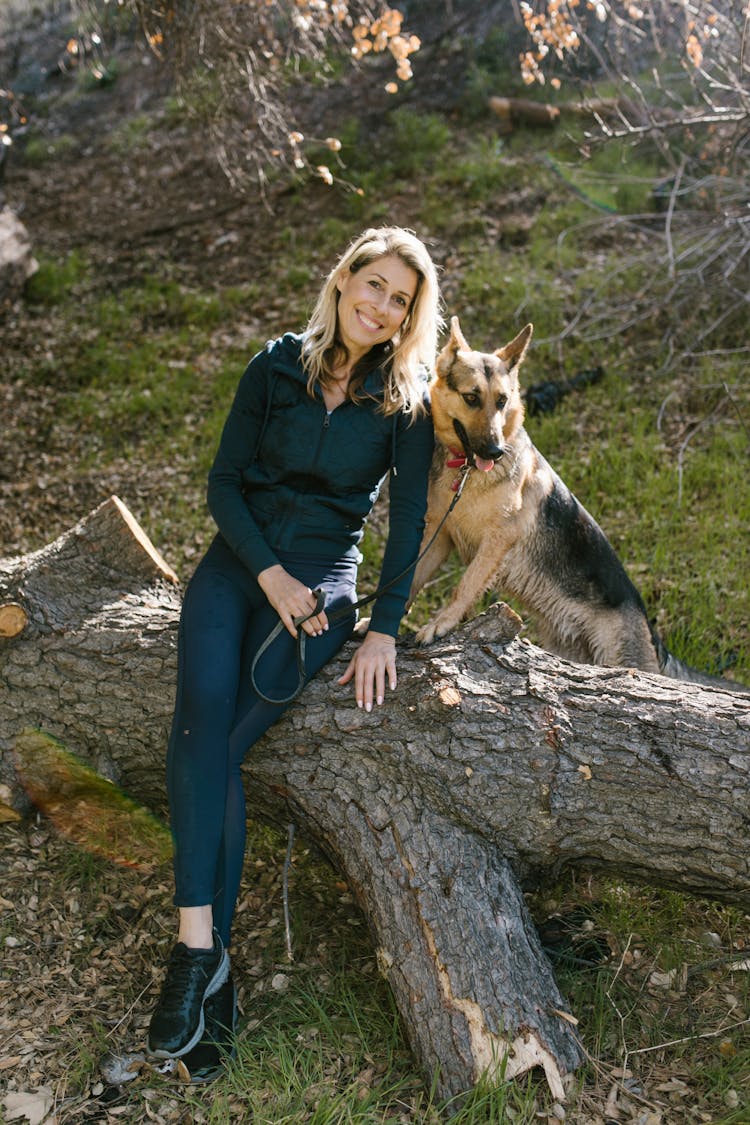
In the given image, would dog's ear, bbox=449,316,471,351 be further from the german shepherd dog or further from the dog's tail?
the dog's tail

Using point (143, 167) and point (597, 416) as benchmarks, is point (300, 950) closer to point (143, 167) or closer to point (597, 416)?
point (597, 416)

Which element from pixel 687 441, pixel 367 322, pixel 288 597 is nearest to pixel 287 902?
pixel 288 597

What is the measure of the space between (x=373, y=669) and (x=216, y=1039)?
1.27 metres

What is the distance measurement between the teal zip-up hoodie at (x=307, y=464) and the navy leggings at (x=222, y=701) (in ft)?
0.48

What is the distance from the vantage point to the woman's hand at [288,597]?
119 inches

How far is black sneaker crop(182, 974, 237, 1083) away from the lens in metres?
2.61

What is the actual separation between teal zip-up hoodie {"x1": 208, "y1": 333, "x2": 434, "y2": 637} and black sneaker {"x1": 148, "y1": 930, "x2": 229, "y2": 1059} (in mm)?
1238

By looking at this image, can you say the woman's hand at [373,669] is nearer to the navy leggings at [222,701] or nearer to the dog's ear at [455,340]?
the navy leggings at [222,701]

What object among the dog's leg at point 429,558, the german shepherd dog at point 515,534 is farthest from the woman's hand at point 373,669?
the dog's leg at point 429,558

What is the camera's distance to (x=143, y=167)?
11.9 m

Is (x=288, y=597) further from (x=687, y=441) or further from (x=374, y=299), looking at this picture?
(x=687, y=441)

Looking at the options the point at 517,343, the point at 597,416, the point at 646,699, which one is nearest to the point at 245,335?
the point at 597,416

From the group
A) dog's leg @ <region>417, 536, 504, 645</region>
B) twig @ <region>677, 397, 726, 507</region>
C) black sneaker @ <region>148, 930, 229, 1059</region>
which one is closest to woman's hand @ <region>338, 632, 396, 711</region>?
dog's leg @ <region>417, 536, 504, 645</region>

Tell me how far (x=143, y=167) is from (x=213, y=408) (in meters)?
6.49
